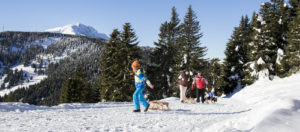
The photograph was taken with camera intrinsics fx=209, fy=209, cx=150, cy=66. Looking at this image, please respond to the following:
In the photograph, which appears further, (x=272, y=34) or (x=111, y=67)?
(x=111, y=67)

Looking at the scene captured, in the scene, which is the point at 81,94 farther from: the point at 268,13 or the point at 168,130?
the point at 168,130

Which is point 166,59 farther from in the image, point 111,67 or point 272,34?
point 272,34

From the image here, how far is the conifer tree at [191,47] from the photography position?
34.2 meters

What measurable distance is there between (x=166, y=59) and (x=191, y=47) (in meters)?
4.86

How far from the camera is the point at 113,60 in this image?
28.6m

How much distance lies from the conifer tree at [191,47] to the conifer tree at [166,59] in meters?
1.33

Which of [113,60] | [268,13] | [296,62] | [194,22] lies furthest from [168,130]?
[194,22]

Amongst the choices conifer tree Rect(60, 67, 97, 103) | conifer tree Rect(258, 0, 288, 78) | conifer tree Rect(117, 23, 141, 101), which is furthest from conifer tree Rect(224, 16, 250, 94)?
conifer tree Rect(60, 67, 97, 103)

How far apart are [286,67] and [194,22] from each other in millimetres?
17516

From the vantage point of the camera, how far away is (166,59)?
117ft

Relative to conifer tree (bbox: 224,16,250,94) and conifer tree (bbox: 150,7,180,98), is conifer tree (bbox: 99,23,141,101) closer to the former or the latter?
conifer tree (bbox: 150,7,180,98)

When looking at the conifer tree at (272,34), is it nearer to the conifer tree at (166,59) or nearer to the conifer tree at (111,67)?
the conifer tree at (166,59)

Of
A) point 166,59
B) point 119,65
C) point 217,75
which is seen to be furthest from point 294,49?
point 119,65

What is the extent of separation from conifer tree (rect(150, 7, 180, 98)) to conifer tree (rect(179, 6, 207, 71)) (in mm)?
1329
